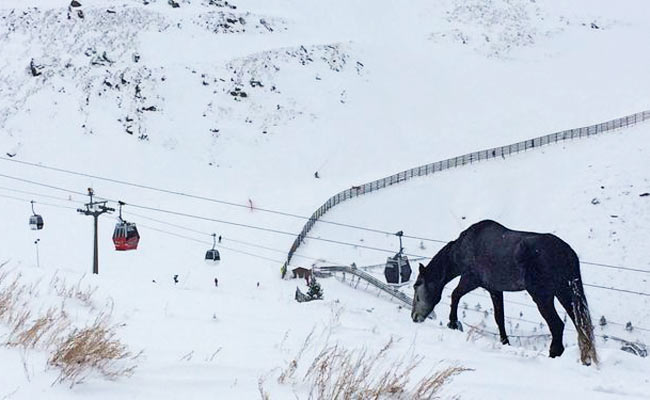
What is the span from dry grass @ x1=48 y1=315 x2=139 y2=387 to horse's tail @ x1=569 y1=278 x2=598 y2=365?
5.36m

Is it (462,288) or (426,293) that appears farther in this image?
(426,293)

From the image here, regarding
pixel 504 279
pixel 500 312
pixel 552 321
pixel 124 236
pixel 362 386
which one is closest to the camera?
pixel 362 386

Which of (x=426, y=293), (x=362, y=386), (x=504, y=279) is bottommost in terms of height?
(x=362, y=386)

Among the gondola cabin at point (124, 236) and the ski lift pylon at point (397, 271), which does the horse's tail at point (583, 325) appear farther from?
the gondola cabin at point (124, 236)

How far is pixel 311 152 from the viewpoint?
4609cm

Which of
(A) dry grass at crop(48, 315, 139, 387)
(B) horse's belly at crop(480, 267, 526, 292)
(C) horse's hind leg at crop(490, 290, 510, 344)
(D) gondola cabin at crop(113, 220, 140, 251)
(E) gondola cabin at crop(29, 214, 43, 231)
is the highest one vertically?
(E) gondola cabin at crop(29, 214, 43, 231)

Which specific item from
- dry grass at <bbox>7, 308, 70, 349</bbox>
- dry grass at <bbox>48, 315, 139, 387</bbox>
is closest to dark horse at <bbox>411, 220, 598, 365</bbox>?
dry grass at <bbox>48, 315, 139, 387</bbox>

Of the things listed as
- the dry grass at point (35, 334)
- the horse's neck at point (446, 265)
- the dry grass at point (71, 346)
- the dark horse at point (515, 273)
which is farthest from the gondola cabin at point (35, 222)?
the dry grass at point (35, 334)

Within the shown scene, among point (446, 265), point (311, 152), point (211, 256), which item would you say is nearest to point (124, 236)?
point (211, 256)

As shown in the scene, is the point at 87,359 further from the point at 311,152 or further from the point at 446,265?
the point at 311,152

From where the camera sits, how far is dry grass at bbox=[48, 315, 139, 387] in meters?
3.67

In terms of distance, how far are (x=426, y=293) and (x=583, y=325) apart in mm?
3055

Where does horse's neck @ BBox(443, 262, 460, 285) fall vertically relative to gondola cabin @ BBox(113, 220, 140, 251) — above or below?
below

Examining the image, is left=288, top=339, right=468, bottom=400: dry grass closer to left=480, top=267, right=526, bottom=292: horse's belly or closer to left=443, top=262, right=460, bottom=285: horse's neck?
left=480, top=267, right=526, bottom=292: horse's belly
